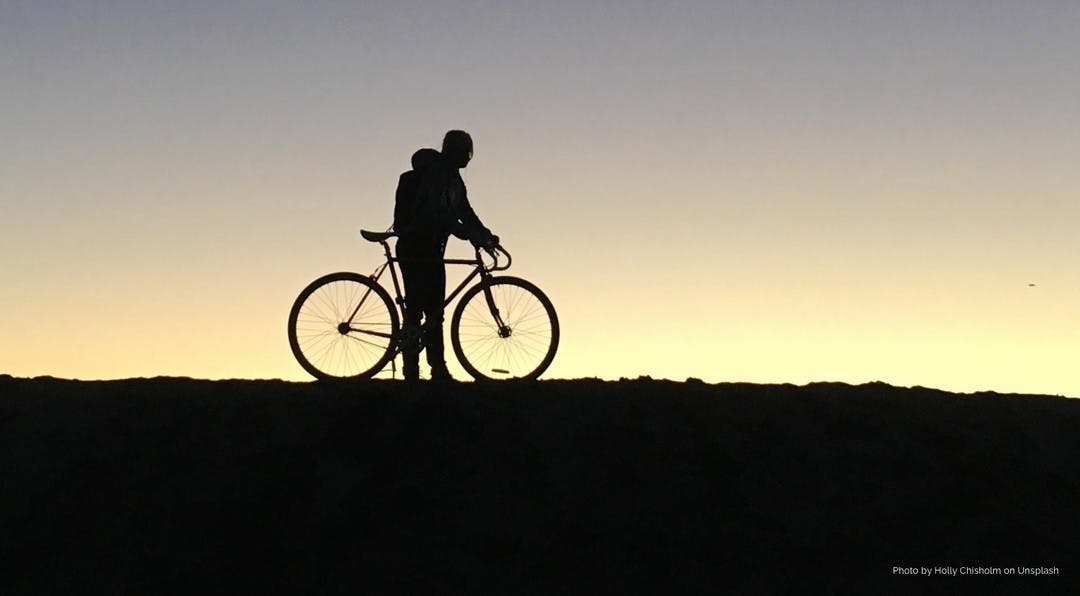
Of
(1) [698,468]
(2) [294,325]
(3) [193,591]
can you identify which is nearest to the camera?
(3) [193,591]

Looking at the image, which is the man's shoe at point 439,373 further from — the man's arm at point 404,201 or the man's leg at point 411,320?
the man's arm at point 404,201

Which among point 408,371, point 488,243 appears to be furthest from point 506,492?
point 488,243

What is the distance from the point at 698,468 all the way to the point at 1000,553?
2.16 meters

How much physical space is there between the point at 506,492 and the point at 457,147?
4.13 m

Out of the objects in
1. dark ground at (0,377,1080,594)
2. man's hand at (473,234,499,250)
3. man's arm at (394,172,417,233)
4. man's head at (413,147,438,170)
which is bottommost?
dark ground at (0,377,1080,594)

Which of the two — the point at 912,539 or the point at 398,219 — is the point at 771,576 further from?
the point at 398,219

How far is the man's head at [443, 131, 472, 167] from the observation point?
11.3m

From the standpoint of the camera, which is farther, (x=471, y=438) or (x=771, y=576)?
(x=471, y=438)

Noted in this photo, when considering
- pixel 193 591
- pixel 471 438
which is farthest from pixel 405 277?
pixel 193 591

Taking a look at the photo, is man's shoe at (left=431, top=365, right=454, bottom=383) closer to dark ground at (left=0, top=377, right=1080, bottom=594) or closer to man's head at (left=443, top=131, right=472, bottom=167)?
dark ground at (left=0, top=377, right=1080, bottom=594)

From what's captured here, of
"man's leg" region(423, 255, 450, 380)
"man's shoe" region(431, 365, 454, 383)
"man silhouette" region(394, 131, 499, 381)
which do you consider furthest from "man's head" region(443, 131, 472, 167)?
"man's shoe" region(431, 365, 454, 383)

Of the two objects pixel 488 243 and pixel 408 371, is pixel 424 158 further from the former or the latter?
pixel 408 371

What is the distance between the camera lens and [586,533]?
26.3 feet

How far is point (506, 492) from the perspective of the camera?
8297mm
